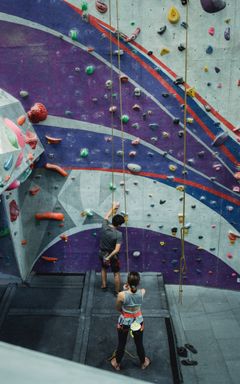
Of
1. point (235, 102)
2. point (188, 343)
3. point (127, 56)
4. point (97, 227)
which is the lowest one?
point (188, 343)

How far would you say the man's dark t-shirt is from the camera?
5035mm

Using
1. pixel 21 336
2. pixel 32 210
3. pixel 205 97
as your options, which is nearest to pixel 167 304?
pixel 21 336

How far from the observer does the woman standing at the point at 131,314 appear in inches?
145

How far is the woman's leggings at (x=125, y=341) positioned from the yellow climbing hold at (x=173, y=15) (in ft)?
11.6

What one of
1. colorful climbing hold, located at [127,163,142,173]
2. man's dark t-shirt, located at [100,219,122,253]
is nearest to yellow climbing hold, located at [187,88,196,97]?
colorful climbing hold, located at [127,163,142,173]

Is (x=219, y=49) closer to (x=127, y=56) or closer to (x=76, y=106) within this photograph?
(x=127, y=56)

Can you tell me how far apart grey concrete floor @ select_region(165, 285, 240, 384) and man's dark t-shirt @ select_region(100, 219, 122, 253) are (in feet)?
3.94

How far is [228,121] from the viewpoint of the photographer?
5.03 m

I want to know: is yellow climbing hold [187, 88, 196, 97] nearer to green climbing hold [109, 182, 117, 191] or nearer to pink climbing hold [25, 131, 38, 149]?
green climbing hold [109, 182, 117, 191]

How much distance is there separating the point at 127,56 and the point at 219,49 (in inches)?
44.3

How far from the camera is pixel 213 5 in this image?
14.8 ft

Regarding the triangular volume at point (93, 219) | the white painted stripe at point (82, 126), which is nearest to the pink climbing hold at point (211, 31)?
the white painted stripe at point (82, 126)

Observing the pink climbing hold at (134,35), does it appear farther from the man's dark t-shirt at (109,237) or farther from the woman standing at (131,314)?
the woman standing at (131,314)

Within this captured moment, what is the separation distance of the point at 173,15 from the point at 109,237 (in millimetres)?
2827
